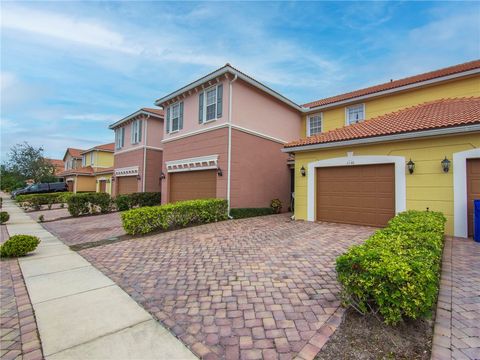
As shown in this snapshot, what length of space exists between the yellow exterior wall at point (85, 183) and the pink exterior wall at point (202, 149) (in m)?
21.0

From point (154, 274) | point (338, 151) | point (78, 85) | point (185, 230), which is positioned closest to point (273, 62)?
point (338, 151)

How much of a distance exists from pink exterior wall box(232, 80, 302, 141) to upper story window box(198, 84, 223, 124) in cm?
81

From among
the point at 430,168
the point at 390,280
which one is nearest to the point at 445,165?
the point at 430,168

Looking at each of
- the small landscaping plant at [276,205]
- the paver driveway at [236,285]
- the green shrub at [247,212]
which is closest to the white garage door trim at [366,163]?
the paver driveway at [236,285]

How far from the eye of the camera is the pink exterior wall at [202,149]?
1179 cm

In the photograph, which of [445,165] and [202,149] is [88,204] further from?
[445,165]

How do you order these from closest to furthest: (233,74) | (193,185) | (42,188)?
(233,74) < (193,185) < (42,188)

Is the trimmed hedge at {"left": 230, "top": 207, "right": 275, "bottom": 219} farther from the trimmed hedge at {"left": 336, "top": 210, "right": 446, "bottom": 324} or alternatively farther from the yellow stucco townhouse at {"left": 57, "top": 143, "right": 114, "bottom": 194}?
the yellow stucco townhouse at {"left": 57, "top": 143, "right": 114, "bottom": 194}

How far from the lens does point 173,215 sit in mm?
9172

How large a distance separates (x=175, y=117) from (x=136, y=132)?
6202 millimetres

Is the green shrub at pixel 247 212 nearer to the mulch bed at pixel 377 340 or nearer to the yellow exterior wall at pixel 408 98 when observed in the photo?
the yellow exterior wall at pixel 408 98

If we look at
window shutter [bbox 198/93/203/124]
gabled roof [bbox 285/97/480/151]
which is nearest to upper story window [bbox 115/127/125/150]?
window shutter [bbox 198/93/203/124]

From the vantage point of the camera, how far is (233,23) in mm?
10508

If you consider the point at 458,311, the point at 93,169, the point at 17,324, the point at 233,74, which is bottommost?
the point at 17,324
